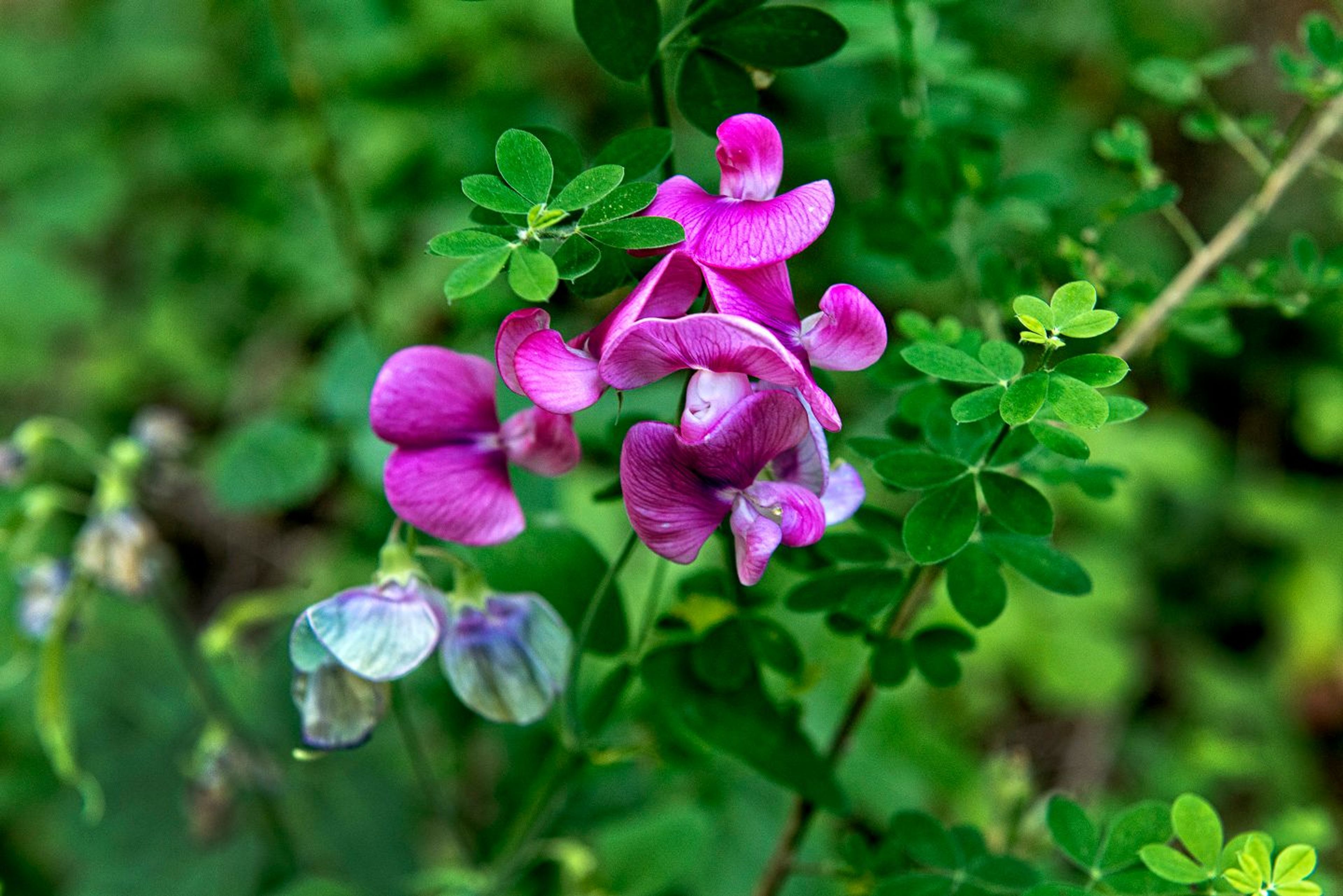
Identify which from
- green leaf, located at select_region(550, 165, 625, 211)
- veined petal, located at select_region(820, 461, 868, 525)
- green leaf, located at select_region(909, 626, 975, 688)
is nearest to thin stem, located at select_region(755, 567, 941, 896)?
green leaf, located at select_region(909, 626, 975, 688)

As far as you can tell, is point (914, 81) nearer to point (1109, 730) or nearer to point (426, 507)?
point (426, 507)

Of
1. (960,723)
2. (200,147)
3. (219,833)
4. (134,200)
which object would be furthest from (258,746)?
(134,200)

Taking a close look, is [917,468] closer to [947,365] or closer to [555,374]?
[947,365]

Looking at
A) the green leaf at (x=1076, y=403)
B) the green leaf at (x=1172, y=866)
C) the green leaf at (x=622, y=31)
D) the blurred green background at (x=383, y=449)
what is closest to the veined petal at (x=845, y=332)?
the green leaf at (x=1076, y=403)

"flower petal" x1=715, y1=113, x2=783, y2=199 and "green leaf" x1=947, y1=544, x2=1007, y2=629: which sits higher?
"flower petal" x1=715, y1=113, x2=783, y2=199

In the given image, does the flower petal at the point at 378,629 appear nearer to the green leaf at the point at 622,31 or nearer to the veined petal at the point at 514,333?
the veined petal at the point at 514,333

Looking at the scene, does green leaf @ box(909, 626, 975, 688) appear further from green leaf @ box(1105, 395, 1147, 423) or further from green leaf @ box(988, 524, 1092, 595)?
green leaf @ box(1105, 395, 1147, 423)
